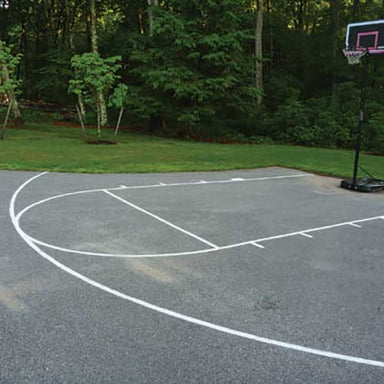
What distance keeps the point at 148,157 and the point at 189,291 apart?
10439 millimetres

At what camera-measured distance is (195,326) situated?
4.12 meters

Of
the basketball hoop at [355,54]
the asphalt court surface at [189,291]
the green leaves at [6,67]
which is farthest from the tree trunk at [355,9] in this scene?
the asphalt court surface at [189,291]

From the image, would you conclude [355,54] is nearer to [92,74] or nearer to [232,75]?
[232,75]

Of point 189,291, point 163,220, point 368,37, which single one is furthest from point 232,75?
point 189,291

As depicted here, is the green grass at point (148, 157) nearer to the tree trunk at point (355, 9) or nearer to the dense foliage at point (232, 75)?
the dense foliage at point (232, 75)

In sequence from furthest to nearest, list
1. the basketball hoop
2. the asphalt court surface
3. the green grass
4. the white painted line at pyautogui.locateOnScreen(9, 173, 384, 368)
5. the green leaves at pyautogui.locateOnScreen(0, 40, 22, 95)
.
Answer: the green leaves at pyautogui.locateOnScreen(0, 40, 22, 95) < the green grass < the basketball hoop < the white painted line at pyautogui.locateOnScreen(9, 173, 384, 368) < the asphalt court surface

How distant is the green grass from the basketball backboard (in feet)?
13.1

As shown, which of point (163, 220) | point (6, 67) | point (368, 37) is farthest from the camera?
point (6, 67)

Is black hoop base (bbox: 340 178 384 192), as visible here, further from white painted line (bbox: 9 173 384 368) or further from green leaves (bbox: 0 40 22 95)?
green leaves (bbox: 0 40 22 95)

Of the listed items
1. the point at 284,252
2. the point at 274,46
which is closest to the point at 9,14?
the point at 274,46

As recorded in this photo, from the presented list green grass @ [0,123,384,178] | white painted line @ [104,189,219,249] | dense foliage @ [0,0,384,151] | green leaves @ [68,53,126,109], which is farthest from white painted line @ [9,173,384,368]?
dense foliage @ [0,0,384,151]

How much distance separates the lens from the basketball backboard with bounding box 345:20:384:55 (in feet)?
36.2

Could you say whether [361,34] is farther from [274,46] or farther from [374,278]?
[274,46]

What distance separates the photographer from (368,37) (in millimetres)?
11258
